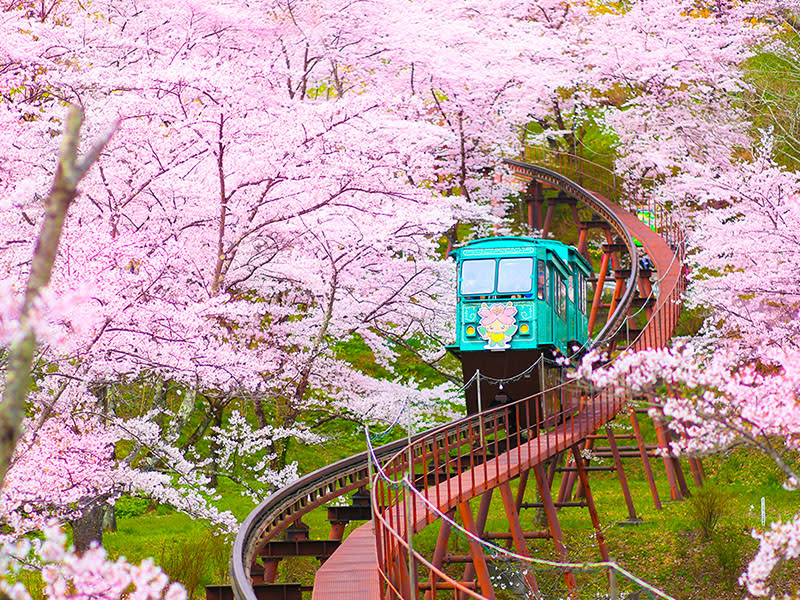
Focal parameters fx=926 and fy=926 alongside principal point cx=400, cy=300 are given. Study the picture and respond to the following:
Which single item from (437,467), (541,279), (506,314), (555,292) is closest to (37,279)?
(437,467)

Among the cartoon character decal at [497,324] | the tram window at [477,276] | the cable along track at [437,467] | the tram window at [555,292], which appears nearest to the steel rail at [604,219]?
the cable along track at [437,467]

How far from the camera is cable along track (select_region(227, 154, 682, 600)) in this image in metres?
8.72

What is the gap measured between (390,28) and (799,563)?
49.7 ft

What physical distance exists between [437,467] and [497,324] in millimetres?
4885

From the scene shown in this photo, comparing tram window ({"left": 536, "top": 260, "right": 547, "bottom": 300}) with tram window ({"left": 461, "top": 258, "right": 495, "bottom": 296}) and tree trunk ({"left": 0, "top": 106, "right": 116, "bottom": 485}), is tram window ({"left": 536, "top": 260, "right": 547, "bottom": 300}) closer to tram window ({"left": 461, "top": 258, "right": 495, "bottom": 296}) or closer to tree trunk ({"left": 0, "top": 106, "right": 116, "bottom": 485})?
tram window ({"left": 461, "top": 258, "right": 495, "bottom": 296})

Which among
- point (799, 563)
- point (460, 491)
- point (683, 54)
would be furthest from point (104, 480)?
point (683, 54)

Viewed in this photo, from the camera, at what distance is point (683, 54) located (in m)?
27.1

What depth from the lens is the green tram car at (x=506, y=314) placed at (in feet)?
51.1

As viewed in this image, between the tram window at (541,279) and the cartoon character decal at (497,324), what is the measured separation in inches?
21.6

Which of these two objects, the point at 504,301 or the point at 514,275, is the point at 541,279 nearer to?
the point at 514,275

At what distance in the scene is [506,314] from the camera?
51.7 ft

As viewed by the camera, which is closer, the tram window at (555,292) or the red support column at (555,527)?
the red support column at (555,527)

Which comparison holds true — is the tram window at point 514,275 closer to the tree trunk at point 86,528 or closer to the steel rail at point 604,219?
the steel rail at point 604,219

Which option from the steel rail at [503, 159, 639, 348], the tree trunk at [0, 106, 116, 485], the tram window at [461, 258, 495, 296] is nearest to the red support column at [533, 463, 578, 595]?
the tram window at [461, 258, 495, 296]
